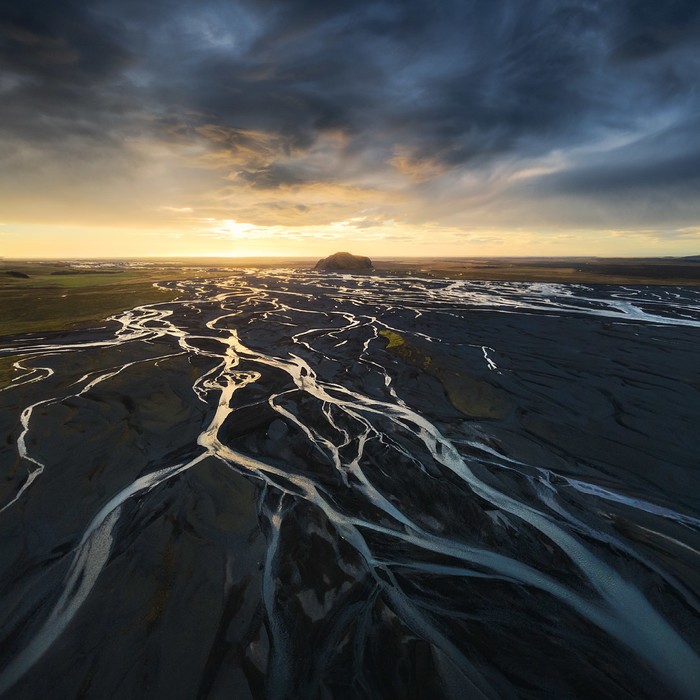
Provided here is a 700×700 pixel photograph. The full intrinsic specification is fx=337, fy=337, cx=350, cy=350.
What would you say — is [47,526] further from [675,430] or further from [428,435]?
[675,430]

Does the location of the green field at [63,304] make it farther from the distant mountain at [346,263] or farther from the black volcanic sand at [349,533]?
the distant mountain at [346,263]

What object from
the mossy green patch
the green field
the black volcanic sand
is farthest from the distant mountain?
the black volcanic sand

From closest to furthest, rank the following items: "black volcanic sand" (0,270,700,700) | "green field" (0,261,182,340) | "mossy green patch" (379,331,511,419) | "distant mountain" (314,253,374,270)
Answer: "black volcanic sand" (0,270,700,700), "mossy green patch" (379,331,511,419), "green field" (0,261,182,340), "distant mountain" (314,253,374,270)

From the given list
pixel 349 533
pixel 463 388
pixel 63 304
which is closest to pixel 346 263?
pixel 63 304

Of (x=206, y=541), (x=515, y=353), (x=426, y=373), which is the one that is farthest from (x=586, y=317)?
(x=206, y=541)

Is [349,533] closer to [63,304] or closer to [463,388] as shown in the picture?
[463,388]

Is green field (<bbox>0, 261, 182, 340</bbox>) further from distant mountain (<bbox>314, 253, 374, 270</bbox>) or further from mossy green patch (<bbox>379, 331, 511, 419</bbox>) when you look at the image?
distant mountain (<bbox>314, 253, 374, 270</bbox>)

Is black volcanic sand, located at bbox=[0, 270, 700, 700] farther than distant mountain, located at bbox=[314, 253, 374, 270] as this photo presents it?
No

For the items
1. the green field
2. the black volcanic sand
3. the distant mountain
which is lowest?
the black volcanic sand
